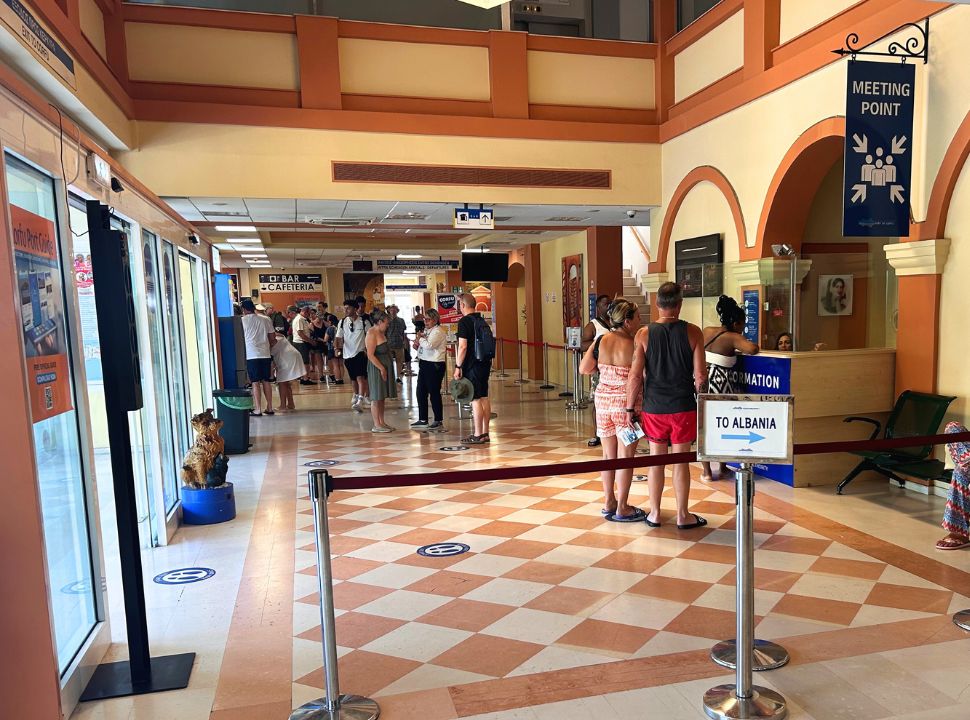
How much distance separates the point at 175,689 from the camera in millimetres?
2906

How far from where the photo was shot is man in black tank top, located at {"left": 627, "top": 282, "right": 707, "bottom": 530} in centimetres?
460

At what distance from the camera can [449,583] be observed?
395 cm

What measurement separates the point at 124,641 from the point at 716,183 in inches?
281

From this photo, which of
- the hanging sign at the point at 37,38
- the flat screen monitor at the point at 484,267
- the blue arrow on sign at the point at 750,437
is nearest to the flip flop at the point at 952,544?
the blue arrow on sign at the point at 750,437

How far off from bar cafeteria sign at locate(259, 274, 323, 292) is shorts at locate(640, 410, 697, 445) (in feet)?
63.8

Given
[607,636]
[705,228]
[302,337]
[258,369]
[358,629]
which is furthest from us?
[302,337]

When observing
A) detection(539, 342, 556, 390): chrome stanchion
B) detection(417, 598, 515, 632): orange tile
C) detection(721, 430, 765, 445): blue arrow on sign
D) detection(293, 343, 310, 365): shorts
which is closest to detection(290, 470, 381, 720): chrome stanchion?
detection(417, 598, 515, 632): orange tile

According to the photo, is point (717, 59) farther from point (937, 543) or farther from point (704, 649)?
point (704, 649)

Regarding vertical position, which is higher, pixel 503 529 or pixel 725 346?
pixel 725 346

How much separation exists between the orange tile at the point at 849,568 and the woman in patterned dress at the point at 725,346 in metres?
1.97

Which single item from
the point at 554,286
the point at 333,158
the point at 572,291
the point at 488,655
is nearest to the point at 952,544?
the point at 488,655

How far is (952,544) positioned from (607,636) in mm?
2471

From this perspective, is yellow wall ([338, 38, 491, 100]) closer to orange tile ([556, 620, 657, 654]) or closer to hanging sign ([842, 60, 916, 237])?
hanging sign ([842, 60, 916, 237])

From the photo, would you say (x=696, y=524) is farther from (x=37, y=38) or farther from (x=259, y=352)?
(x=259, y=352)
